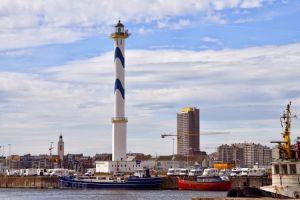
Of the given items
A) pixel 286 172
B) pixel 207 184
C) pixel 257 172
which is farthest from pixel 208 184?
pixel 286 172

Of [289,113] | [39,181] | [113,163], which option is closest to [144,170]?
[113,163]

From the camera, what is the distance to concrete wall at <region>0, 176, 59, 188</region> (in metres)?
171

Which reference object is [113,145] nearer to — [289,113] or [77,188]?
[77,188]

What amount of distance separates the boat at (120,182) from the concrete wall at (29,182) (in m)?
21.3

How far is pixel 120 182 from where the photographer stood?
453 ft

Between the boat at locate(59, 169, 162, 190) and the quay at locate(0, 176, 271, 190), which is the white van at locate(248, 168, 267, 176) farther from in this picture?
the boat at locate(59, 169, 162, 190)

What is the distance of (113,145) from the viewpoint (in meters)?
142

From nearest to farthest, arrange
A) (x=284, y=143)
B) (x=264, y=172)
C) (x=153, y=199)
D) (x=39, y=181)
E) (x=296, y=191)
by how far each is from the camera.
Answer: (x=296, y=191)
(x=284, y=143)
(x=153, y=199)
(x=264, y=172)
(x=39, y=181)

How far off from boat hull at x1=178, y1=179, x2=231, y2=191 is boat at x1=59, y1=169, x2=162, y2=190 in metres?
5.23

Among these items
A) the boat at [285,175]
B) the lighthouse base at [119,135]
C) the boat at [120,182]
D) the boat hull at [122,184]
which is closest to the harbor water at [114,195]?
the boat hull at [122,184]

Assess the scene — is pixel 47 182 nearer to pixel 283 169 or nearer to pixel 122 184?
pixel 122 184

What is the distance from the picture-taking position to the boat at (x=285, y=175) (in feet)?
172

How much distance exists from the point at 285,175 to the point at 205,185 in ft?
273

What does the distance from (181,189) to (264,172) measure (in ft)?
88.0
